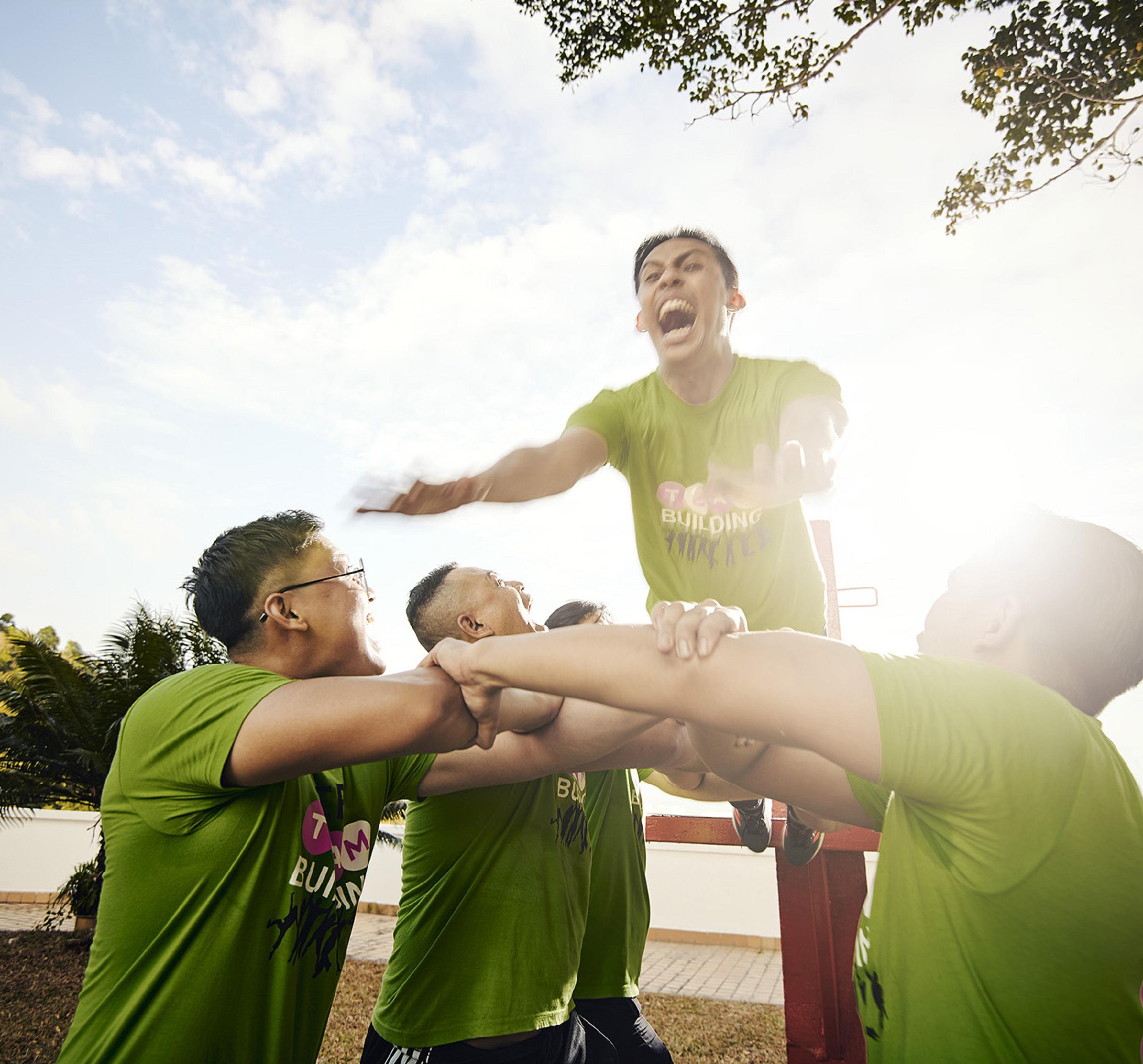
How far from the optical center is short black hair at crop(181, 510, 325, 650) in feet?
7.54

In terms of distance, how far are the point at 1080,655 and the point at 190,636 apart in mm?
11482

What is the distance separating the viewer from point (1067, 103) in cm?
593

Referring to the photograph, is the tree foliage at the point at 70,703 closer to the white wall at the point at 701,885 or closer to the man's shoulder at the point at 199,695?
the white wall at the point at 701,885

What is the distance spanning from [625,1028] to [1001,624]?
247 cm

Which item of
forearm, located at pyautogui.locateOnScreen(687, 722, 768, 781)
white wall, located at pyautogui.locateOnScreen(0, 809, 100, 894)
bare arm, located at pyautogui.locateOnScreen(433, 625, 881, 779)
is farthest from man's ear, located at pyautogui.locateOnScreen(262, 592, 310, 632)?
white wall, located at pyautogui.locateOnScreen(0, 809, 100, 894)

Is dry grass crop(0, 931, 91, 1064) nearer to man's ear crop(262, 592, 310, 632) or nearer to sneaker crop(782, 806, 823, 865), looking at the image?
sneaker crop(782, 806, 823, 865)

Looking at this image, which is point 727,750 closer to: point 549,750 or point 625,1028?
point 549,750

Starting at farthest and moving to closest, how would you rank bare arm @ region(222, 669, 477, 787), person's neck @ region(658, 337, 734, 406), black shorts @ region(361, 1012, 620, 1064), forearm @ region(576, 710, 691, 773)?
person's neck @ region(658, 337, 734, 406)
forearm @ region(576, 710, 691, 773)
black shorts @ region(361, 1012, 620, 1064)
bare arm @ region(222, 669, 477, 787)

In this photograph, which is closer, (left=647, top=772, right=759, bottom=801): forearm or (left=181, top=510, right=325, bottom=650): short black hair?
(left=181, top=510, right=325, bottom=650): short black hair

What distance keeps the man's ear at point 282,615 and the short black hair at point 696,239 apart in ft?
5.83

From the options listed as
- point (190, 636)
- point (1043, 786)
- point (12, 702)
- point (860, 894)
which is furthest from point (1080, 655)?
point (12, 702)

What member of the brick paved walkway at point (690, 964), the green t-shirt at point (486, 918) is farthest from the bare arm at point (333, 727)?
the brick paved walkway at point (690, 964)

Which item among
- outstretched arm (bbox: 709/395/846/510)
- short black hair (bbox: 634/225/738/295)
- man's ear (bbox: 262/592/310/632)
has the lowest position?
man's ear (bbox: 262/592/310/632)

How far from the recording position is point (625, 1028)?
10.3 ft
